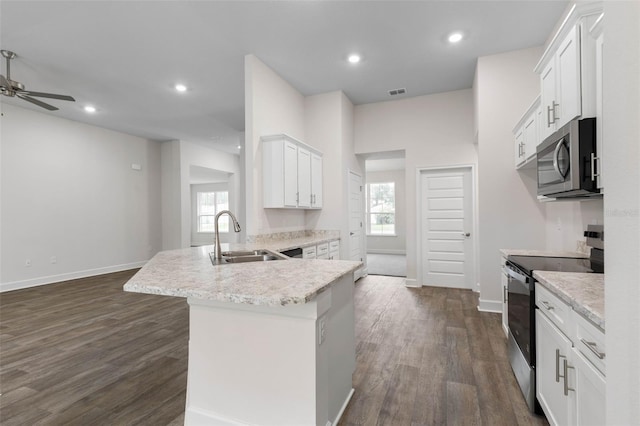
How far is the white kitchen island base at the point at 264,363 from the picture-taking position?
1439mm

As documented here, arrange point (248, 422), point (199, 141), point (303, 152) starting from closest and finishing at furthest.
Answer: point (248, 422) < point (303, 152) < point (199, 141)

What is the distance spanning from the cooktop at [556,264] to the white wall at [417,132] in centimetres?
284

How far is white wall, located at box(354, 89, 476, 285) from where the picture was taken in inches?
196

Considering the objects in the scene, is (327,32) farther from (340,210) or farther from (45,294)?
(45,294)

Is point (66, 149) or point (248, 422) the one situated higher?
point (66, 149)

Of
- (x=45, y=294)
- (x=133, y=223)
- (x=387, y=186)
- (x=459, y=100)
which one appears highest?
(x=459, y=100)

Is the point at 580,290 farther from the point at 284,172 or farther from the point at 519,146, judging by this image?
the point at 284,172

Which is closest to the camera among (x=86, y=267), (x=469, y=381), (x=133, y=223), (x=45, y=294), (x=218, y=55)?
(x=469, y=381)

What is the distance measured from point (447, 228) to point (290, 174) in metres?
2.77

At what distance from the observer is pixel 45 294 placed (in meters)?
4.84

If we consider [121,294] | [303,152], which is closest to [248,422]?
[303,152]

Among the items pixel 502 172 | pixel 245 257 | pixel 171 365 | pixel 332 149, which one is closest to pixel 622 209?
pixel 245 257

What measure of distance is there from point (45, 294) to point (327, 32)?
569 cm

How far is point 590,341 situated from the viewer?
1181mm
